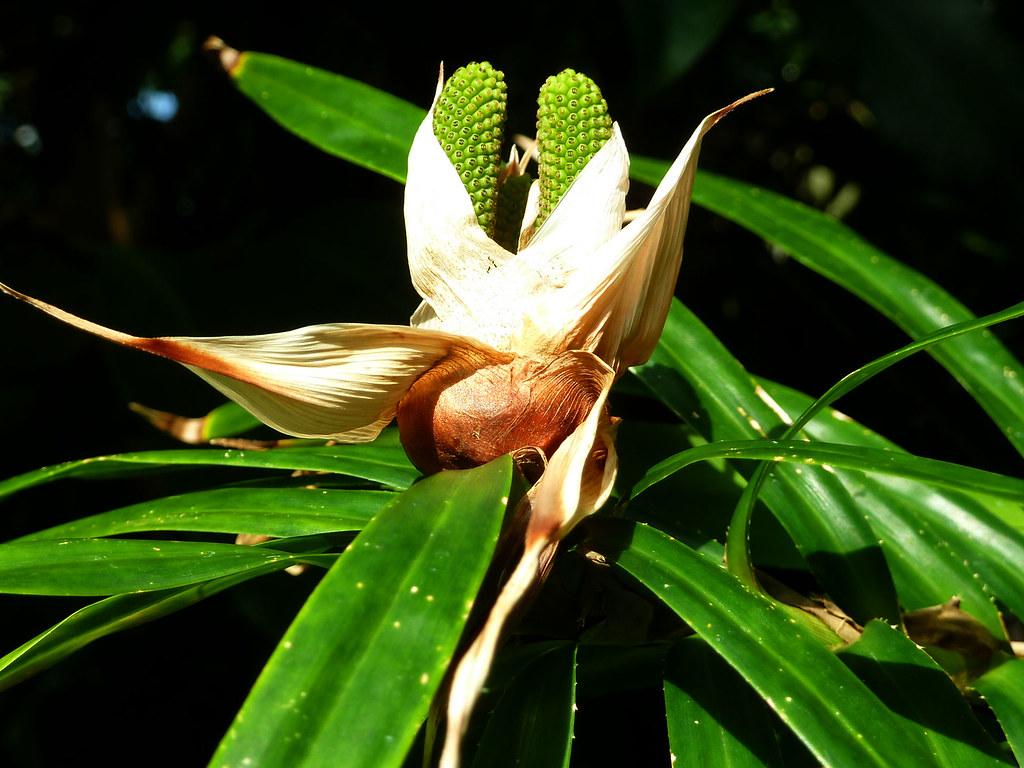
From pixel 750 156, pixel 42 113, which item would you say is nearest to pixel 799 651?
pixel 750 156

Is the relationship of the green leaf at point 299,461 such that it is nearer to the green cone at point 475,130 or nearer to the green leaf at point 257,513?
the green leaf at point 257,513

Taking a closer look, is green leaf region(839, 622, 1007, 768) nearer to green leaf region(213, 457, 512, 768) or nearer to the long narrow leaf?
the long narrow leaf

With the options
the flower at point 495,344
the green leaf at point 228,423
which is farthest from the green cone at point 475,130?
the green leaf at point 228,423

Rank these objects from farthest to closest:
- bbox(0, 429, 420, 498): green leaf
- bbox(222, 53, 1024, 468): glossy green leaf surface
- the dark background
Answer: the dark background < bbox(222, 53, 1024, 468): glossy green leaf surface < bbox(0, 429, 420, 498): green leaf

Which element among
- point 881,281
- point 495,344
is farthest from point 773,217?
point 495,344

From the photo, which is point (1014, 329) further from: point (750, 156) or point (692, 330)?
point (692, 330)

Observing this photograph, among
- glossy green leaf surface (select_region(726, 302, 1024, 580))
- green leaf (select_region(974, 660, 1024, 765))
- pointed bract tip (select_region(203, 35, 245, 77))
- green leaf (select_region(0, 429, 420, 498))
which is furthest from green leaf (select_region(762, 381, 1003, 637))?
pointed bract tip (select_region(203, 35, 245, 77))
